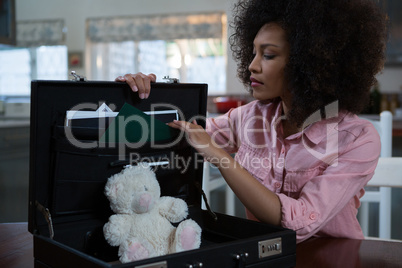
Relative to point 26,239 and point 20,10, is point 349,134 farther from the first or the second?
point 20,10

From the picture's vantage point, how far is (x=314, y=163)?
0.93 m

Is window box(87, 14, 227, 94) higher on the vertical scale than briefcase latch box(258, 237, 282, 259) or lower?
higher

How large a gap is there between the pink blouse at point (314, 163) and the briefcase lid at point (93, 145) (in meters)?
0.22

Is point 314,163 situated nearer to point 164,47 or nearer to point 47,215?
point 47,215

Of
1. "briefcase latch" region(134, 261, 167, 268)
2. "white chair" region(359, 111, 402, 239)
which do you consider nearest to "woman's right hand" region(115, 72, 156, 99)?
"briefcase latch" region(134, 261, 167, 268)

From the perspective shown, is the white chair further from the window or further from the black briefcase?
the window

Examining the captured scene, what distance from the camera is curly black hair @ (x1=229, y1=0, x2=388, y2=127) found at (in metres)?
0.85

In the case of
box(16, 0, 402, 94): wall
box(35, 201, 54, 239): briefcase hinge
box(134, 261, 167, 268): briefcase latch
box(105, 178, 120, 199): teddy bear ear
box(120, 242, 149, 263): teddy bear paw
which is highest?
box(16, 0, 402, 94): wall

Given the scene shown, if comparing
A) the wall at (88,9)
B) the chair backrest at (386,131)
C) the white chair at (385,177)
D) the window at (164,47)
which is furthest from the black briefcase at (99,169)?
the window at (164,47)

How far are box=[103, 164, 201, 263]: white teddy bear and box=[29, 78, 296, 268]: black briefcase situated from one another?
5cm

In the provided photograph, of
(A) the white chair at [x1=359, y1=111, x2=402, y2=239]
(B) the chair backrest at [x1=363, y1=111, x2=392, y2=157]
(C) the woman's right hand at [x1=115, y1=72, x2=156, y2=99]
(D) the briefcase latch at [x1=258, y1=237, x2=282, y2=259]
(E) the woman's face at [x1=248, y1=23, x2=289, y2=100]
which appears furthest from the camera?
(B) the chair backrest at [x1=363, y1=111, x2=392, y2=157]

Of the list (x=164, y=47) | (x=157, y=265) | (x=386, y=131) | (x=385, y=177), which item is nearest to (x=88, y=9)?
(x=164, y=47)

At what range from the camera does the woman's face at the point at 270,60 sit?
3.00 feet

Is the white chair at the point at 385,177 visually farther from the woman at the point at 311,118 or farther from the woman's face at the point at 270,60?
the woman's face at the point at 270,60
